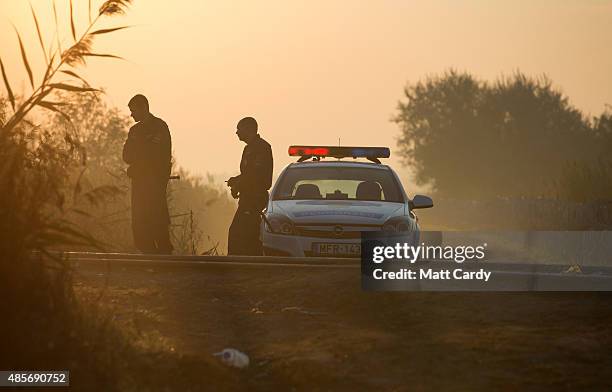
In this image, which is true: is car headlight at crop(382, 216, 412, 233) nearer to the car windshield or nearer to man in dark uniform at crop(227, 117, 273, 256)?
the car windshield

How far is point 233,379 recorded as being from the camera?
8.70 metres

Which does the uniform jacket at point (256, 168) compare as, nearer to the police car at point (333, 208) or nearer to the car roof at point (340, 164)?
the police car at point (333, 208)

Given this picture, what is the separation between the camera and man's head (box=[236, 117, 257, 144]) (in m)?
17.7

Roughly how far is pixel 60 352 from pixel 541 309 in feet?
14.4

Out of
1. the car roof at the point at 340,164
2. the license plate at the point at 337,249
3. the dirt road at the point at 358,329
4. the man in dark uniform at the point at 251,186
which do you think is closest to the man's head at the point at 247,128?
the man in dark uniform at the point at 251,186

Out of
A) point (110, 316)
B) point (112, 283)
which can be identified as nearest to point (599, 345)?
point (110, 316)

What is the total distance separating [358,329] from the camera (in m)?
10.4

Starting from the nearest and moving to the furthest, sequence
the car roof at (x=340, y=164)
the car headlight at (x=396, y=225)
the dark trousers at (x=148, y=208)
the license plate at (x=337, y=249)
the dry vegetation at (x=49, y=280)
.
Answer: the dry vegetation at (x=49, y=280) → the license plate at (x=337, y=249) → the car headlight at (x=396, y=225) → the dark trousers at (x=148, y=208) → the car roof at (x=340, y=164)

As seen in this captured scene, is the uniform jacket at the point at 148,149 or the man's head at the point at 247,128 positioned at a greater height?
the man's head at the point at 247,128

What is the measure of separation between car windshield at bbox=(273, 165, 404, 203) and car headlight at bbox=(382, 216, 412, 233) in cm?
93

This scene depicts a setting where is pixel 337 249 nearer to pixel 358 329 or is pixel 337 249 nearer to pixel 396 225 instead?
pixel 396 225

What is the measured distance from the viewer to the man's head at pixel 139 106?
55.2ft

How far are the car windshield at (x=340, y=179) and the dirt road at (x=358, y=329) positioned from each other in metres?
3.88

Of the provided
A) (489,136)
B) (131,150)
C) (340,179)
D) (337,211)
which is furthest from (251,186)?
(489,136)
